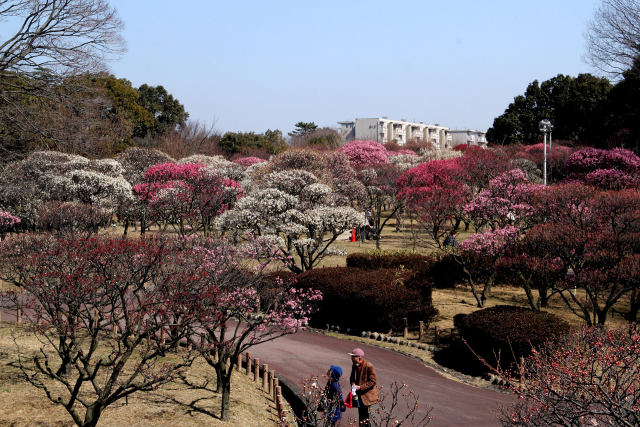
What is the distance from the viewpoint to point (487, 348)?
15.1 metres

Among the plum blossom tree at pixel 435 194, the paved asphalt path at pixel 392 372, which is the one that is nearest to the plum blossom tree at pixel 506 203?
the plum blossom tree at pixel 435 194

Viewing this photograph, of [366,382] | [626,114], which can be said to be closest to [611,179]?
[626,114]

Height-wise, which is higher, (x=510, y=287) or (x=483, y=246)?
(x=483, y=246)

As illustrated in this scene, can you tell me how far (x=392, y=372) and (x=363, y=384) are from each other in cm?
498

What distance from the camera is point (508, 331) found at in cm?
1452

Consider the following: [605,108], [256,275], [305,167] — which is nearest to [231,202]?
[305,167]

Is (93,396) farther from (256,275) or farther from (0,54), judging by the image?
(0,54)

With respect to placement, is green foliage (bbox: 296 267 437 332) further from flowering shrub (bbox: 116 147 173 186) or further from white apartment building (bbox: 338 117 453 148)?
white apartment building (bbox: 338 117 453 148)

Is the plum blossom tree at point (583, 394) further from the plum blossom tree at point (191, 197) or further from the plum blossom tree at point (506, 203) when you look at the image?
the plum blossom tree at point (191, 197)

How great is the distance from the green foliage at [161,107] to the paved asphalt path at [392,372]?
5026cm

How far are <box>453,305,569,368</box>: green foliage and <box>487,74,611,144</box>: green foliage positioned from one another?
136 feet

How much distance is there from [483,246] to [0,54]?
55.2ft

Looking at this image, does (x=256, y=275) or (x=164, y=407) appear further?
(x=256, y=275)

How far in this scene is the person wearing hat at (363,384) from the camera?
9844 millimetres
